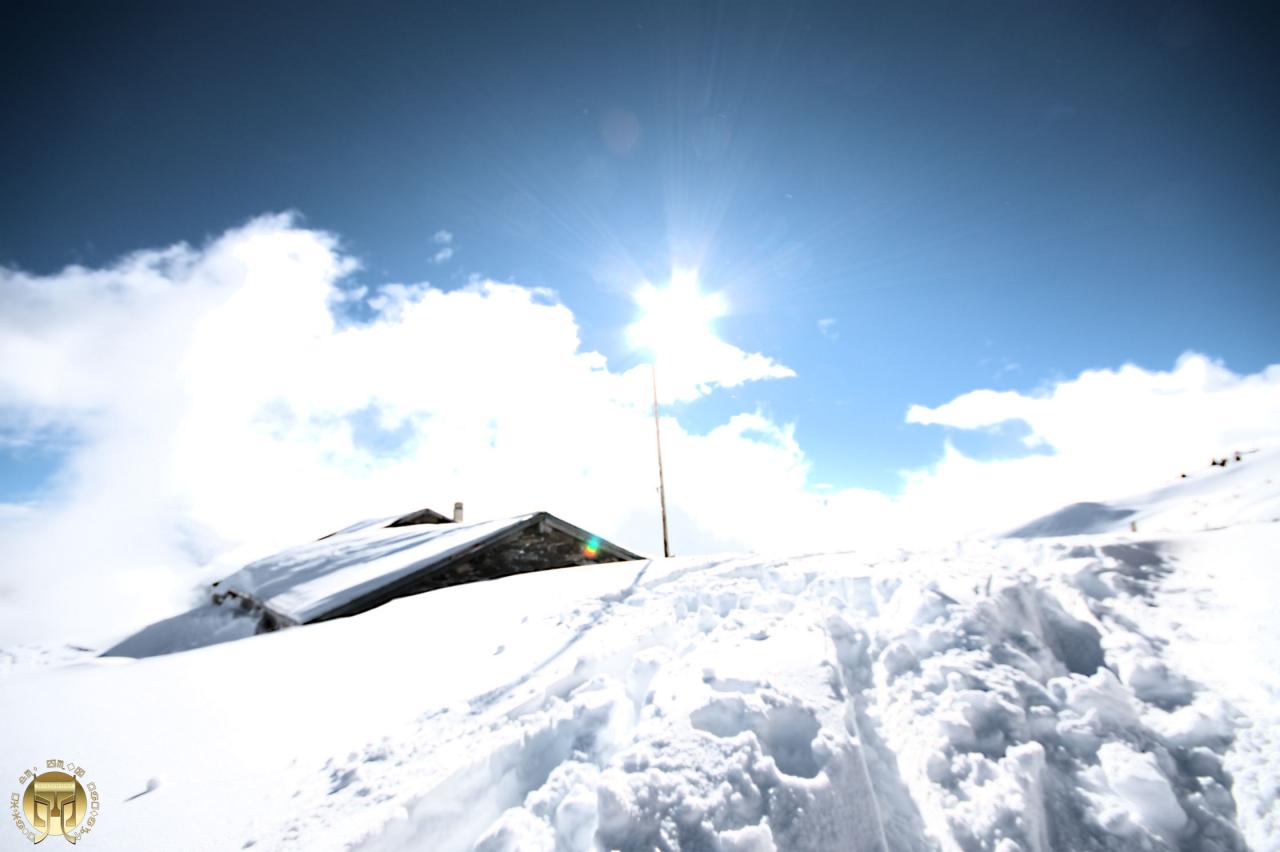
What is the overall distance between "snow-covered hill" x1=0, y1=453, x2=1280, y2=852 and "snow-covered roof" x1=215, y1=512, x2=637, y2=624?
11.7 feet

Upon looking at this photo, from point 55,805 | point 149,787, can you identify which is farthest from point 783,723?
point 55,805

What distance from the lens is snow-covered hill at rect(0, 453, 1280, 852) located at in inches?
85.2

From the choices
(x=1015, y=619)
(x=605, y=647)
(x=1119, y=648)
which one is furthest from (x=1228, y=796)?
(x=605, y=647)

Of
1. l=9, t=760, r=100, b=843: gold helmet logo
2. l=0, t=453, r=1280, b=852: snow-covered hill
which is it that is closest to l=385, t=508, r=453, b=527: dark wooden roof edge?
l=0, t=453, r=1280, b=852: snow-covered hill

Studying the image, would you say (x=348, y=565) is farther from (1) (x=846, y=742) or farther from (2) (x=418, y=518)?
(1) (x=846, y=742)

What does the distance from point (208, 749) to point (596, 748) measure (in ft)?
9.66

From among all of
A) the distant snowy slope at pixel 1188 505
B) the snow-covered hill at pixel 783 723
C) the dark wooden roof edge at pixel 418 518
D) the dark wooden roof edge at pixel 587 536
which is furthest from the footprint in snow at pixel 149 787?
the distant snowy slope at pixel 1188 505

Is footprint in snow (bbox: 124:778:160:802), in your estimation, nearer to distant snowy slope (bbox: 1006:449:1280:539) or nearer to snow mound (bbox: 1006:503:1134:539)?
Answer: distant snowy slope (bbox: 1006:449:1280:539)

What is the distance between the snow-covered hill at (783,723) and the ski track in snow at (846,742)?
0.01 meters

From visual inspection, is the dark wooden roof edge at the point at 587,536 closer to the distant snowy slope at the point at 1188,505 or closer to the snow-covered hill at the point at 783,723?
the snow-covered hill at the point at 783,723

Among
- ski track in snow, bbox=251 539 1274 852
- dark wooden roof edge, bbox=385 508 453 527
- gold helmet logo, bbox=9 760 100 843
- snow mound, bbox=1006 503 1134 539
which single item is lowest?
gold helmet logo, bbox=9 760 100 843

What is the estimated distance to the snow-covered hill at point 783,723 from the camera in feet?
7.10

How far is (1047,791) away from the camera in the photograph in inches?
88.0

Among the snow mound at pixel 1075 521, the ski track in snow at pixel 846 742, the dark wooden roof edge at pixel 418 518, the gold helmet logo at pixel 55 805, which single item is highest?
the dark wooden roof edge at pixel 418 518
